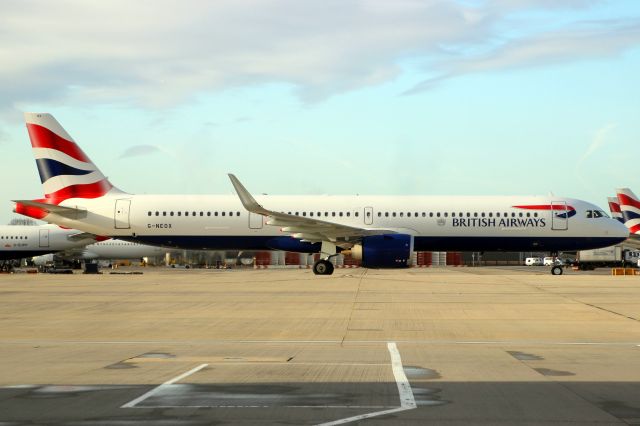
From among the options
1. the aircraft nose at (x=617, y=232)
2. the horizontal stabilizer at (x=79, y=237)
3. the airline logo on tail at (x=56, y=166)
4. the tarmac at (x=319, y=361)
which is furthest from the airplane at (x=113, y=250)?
the tarmac at (x=319, y=361)

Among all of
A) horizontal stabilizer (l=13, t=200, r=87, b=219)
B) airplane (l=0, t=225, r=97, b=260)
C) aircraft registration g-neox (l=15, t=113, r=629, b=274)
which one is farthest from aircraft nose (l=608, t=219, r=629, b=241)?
airplane (l=0, t=225, r=97, b=260)

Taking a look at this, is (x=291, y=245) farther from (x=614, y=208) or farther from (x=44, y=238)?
(x=614, y=208)

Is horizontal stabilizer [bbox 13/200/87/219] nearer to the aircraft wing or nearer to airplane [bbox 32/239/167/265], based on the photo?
the aircraft wing

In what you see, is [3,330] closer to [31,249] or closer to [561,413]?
[561,413]

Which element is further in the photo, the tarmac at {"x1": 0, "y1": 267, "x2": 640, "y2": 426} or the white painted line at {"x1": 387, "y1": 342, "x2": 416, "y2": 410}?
the white painted line at {"x1": 387, "y1": 342, "x2": 416, "y2": 410}

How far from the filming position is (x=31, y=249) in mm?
83812

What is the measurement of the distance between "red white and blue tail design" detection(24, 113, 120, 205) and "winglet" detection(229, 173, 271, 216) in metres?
10.3

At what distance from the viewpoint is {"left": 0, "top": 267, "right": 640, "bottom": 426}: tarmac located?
8477 millimetres

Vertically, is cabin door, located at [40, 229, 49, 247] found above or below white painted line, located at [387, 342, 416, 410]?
above

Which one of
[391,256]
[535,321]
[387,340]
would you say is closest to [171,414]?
[387,340]

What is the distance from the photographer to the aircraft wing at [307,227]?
138 feet

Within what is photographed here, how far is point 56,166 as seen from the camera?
156 ft

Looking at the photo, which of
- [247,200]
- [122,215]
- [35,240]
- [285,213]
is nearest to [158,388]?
[247,200]

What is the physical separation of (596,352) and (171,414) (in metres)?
8.47
